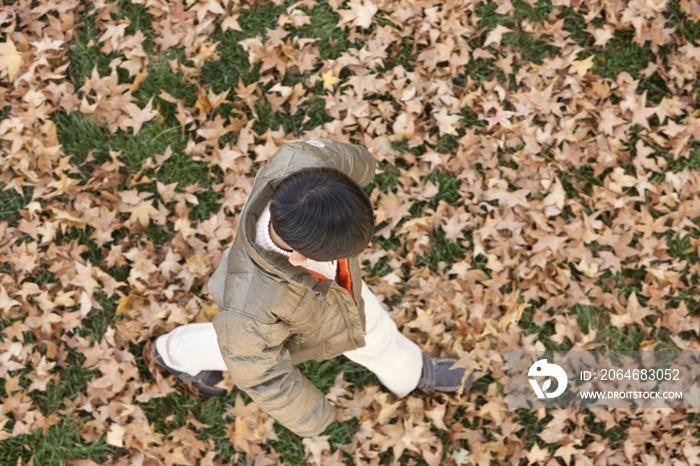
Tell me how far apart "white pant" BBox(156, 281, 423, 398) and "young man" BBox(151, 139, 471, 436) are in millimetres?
12

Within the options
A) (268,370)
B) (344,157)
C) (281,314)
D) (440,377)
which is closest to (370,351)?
(440,377)

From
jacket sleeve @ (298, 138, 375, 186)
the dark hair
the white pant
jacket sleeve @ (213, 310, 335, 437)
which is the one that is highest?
the dark hair

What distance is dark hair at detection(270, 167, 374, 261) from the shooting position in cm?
168

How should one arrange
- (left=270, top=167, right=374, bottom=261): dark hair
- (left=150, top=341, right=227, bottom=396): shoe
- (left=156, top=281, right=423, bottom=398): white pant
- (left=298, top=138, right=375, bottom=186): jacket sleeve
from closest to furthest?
1. (left=270, top=167, right=374, bottom=261): dark hair
2. (left=298, top=138, right=375, bottom=186): jacket sleeve
3. (left=156, top=281, right=423, bottom=398): white pant
4. (left=150, top=341, right=227, bottom=396): shoe

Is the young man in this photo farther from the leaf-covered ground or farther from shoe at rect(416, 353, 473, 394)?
the leaf-covered ground

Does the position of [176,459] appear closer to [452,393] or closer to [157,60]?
[452,393]

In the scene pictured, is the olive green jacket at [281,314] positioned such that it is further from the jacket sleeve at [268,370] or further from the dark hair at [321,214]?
the dark hair at [321,214]

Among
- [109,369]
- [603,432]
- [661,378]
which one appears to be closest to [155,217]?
[109,369]

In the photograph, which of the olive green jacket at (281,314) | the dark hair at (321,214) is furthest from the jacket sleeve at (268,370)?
the dark hair at (321,214)

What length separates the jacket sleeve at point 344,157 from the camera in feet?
7.59

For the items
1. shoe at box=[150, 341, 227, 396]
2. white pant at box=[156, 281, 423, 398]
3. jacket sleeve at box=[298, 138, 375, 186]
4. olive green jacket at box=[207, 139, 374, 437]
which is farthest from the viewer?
shoe at box=[150, 341, 227, 396]

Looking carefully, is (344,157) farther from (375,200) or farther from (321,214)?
(375,200)

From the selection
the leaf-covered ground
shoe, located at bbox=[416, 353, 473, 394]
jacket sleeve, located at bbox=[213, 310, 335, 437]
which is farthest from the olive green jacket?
the leaf-covered ground

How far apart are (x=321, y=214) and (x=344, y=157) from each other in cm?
82
